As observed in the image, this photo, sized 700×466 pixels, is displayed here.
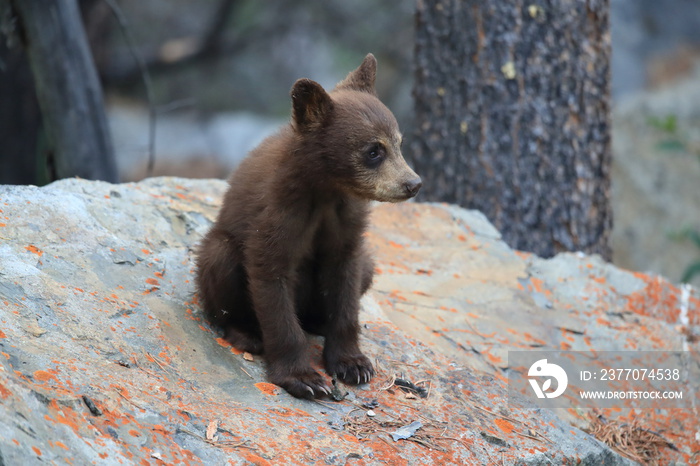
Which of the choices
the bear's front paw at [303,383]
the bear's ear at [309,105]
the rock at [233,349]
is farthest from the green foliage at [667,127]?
the bear's front paw at [303,383]

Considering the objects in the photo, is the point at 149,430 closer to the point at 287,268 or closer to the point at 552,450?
the point at 287,268

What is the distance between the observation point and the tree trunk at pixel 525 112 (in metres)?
6.58

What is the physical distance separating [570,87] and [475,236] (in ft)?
5.25

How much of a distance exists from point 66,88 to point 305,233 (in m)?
3.65

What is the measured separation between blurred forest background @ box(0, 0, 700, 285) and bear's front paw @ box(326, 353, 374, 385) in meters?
3.85

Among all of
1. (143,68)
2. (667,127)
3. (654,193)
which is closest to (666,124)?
(667,127)

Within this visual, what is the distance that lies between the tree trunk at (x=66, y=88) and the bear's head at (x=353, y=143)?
3423 mm

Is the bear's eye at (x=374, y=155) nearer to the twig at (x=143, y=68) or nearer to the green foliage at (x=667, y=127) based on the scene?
the twig at (x=143, y=68)

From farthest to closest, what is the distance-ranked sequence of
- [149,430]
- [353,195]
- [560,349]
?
[560,349] → [353,195] → [149,430]

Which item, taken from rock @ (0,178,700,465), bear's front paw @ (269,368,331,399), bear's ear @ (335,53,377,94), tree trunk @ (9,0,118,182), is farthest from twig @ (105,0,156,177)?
Answer: bear's front paw @ (269,368,331,399)

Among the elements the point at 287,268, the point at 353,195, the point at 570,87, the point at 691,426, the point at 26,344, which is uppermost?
the point at 570,87

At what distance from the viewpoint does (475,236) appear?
6.20 metres

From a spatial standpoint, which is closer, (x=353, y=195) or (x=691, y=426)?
(x=353, y=195)

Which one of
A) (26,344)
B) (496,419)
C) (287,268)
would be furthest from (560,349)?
(26,344)
